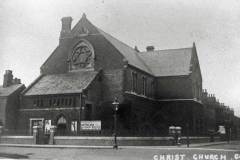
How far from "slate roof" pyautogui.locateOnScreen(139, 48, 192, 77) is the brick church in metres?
0.15

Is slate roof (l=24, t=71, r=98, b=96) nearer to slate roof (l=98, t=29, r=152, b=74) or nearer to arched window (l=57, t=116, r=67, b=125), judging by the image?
arched window (l=57, t=116, r=67, b=125)

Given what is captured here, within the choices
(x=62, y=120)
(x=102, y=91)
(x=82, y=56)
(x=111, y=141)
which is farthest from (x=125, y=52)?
(x=111, y=141)

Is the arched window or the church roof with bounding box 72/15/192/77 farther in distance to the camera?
the church roof with bounding box 72/15/192/77

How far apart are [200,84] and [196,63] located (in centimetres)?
389

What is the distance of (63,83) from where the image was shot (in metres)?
45.3

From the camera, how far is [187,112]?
53312 mm

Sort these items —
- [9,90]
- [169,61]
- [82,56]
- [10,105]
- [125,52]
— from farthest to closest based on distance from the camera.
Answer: [169,61] → [125,52] → [9,90] → [10,105] → [82,56]

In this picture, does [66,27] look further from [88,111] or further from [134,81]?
[88,111]

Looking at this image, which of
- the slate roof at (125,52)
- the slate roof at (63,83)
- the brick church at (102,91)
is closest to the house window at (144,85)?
the brick church at (102,91)

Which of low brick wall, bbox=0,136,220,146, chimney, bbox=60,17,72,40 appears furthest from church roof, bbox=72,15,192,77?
low brick wall, bbox=0,136,220,146

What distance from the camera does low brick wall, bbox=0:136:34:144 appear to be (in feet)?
126

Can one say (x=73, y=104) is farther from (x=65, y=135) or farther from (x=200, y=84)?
(x=200, y=84)

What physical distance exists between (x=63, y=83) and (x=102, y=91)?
4.78 m

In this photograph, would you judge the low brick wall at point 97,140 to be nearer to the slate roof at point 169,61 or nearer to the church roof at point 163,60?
the church roof at point 163,60
